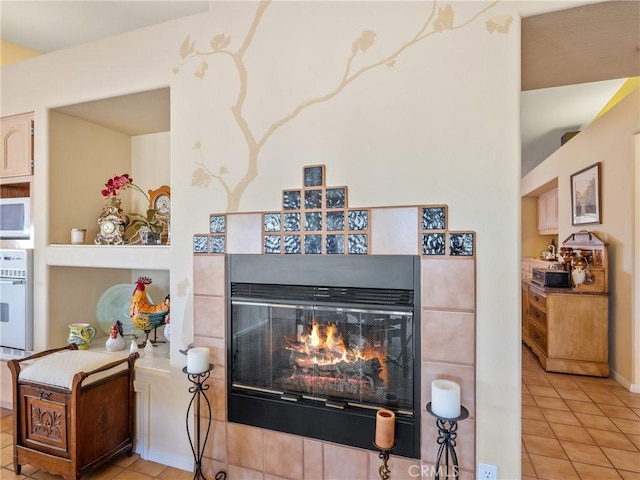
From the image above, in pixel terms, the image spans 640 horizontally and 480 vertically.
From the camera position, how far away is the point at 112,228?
8.51ft

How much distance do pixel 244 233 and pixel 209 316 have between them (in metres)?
0.53

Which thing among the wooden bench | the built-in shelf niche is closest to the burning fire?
the wooden bench

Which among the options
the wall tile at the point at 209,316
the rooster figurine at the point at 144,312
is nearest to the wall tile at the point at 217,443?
the wall tile at the point at 209,316

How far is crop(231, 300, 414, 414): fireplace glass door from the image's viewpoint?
1.70 metres

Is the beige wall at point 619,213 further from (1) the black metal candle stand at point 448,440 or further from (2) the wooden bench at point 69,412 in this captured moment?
(2) the wooden bench at point 69,412

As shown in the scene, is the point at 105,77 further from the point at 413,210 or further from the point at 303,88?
the point at 413,210

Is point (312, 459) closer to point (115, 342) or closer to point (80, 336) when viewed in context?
point (115, 342)

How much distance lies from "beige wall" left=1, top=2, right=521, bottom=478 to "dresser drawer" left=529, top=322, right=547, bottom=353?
274 centimetres

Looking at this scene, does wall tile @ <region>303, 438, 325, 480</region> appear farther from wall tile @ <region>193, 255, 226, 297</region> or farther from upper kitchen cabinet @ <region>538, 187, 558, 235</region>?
upper kitchen cabinet @ <region>538, 187, 558, 235</region>

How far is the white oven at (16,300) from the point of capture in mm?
2578

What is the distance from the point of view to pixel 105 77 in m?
2.33

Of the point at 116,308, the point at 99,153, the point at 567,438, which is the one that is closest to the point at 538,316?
the point at 567,438

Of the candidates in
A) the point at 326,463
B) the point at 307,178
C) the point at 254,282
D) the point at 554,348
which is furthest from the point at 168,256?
the point at 554,348

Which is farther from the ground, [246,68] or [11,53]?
[11,53]
